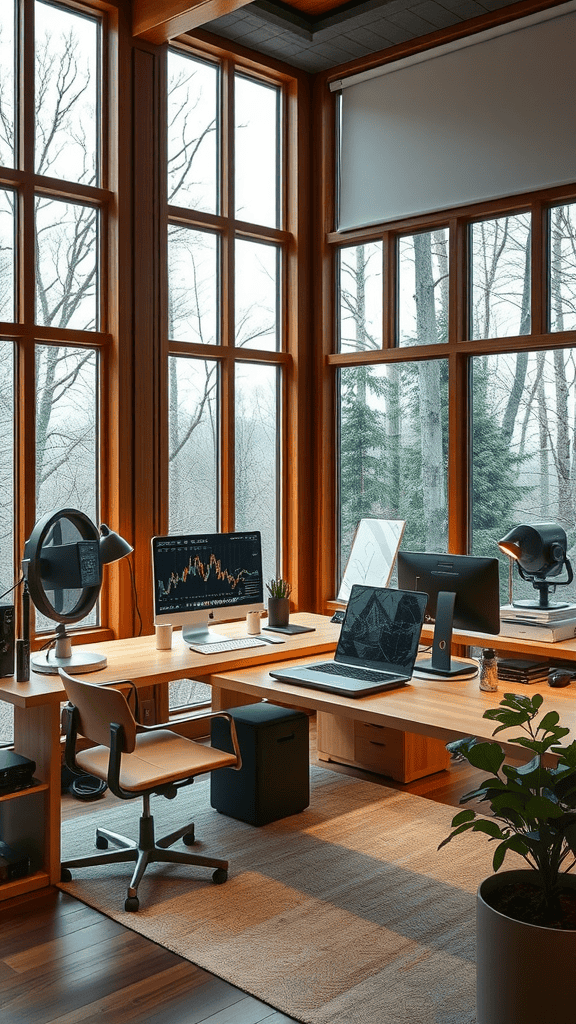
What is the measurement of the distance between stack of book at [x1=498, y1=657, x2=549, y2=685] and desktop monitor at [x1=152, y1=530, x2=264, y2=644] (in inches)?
48.6

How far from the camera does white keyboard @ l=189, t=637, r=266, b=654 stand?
4.05 metres

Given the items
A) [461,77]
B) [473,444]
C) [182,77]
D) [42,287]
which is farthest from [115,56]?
[473,444]

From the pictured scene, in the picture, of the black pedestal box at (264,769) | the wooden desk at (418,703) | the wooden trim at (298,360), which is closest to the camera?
the wooden desk at (418,703)

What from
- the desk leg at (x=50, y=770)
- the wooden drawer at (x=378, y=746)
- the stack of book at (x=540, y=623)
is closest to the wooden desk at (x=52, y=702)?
the desk leg at (x=50, y=770)

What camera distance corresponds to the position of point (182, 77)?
17.4 ft

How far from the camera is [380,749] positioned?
4.79 metres

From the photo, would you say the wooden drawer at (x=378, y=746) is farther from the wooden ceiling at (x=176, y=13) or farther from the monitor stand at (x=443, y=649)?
the wooden ceiling at (x=176, y=13)

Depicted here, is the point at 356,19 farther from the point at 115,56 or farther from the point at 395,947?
the point at 395,947

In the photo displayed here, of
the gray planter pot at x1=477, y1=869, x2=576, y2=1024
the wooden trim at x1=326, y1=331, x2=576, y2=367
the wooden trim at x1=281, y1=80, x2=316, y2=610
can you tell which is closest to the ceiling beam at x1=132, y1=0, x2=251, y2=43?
the wooden trim at x1=281, y1=80, x2=316, y2=610

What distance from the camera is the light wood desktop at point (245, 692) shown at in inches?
126

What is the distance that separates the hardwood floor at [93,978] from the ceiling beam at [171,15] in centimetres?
392

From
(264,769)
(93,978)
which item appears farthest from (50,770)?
(264,769)

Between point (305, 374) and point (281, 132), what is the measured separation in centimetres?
149

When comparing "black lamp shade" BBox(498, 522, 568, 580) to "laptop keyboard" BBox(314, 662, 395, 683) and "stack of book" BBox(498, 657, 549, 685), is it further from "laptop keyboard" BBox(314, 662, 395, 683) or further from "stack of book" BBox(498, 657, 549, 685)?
"laptop keyboard" BBox(314, 662, 395, 683)
